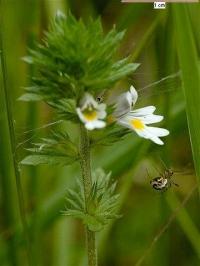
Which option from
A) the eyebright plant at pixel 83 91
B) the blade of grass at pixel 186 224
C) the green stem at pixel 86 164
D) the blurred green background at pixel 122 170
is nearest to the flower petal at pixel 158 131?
the eyebright plant at pixel 83 91

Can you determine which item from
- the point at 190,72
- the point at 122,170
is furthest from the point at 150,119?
the point at 122,170

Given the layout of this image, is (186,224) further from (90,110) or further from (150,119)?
(90,110)

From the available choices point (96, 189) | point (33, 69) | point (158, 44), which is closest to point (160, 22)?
point (158, 44)

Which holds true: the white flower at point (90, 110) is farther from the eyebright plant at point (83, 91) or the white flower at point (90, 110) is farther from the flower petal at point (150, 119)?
the flower petal at point (150, 119)

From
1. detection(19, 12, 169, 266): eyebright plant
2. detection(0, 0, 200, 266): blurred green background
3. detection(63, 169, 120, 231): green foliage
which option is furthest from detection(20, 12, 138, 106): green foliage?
detection(0, 0, 200, 266): blurred green background

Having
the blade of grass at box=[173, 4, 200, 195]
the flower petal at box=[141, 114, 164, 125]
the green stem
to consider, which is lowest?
the green stem

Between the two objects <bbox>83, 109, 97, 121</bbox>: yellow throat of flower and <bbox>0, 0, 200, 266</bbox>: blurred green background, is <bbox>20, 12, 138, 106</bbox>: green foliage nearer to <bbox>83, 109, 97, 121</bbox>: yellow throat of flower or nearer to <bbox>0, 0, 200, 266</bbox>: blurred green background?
<bbox>83, 109, 97, 121</bbox>: yellow throat of flower

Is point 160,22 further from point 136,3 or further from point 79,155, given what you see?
point 79,155
